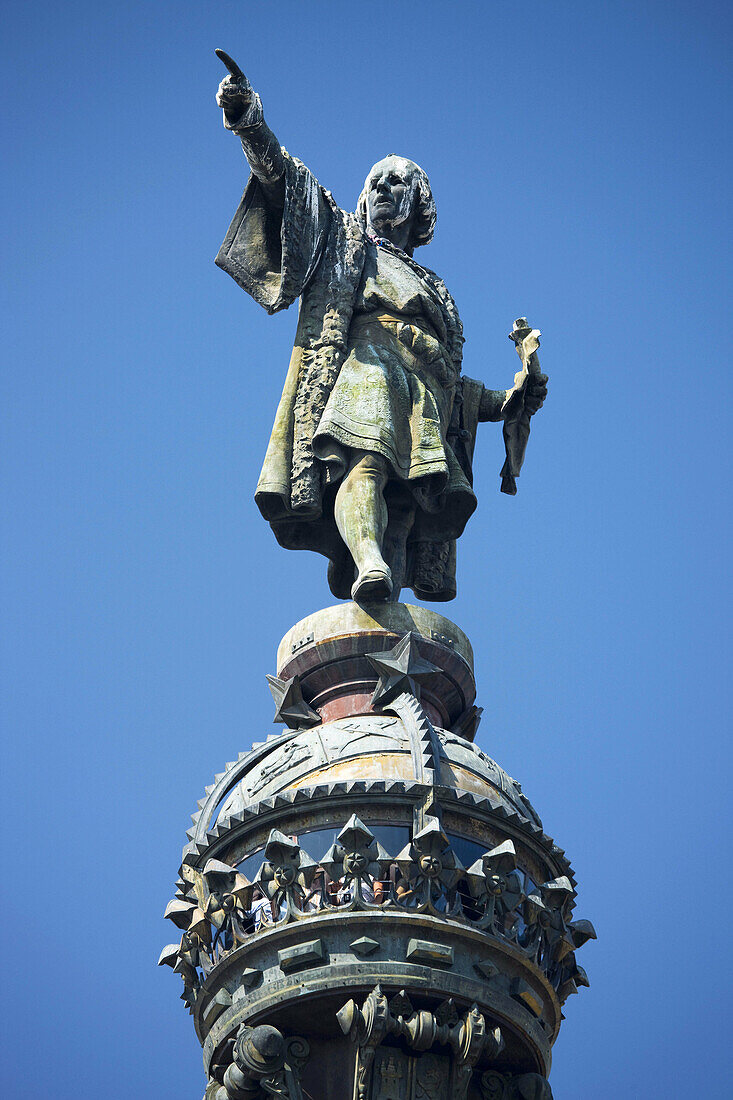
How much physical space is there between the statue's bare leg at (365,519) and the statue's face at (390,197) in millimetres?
3158

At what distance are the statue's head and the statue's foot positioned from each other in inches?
172

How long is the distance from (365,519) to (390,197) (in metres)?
4.12

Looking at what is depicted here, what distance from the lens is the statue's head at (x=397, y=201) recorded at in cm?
1598

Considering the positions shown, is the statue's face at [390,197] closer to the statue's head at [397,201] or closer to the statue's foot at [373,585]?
the statue's head at [397,201]

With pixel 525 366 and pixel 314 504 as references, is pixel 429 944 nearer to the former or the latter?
pixel 314 504

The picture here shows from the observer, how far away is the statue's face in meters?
16.0

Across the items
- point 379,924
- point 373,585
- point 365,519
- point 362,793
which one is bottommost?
point 379,924

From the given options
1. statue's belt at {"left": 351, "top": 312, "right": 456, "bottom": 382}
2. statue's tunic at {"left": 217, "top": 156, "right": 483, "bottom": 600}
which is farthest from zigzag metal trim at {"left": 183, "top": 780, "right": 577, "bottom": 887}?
statue's belt at {"left": 351, "top": 312, "right": 456, "bottom": 382}

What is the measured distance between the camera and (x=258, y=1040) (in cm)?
1056

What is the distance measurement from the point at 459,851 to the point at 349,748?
129 cm

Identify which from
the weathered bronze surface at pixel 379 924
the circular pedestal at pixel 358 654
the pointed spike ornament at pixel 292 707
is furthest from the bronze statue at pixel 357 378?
the weathered bronze surface at pixel 379 924

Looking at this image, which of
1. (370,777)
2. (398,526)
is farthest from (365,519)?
(370,777)

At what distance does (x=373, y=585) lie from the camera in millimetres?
13297

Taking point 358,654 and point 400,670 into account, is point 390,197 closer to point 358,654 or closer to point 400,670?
point 358,654
